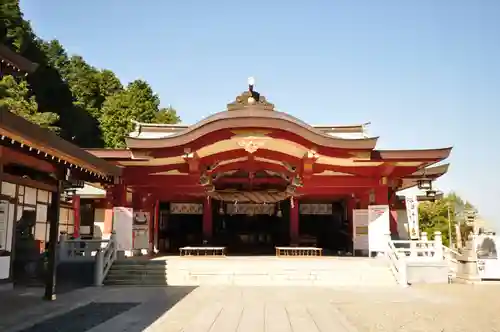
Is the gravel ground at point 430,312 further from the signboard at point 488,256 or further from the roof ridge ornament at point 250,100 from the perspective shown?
the roof ridge ornament at point 250,100

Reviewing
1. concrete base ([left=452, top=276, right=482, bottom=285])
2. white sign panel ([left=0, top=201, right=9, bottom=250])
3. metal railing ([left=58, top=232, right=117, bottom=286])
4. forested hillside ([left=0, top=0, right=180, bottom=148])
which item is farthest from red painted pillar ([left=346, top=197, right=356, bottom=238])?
forested hillside ([left=0, top=0, right=180, bottom=148])

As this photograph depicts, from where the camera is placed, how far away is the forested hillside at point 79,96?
35.7 m

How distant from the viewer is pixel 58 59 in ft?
173

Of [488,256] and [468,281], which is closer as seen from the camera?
[468,281]

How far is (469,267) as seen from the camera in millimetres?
15766

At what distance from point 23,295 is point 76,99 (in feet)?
138

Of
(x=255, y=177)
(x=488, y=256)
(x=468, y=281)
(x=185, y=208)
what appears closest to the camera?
(x=468, y=281)

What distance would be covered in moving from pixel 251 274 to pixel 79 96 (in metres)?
41.9

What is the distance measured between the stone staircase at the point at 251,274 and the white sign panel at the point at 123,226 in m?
1.84

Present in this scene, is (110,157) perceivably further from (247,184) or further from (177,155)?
(247,184)

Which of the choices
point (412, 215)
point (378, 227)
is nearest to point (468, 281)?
point (412, 215)

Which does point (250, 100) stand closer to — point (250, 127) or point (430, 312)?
point (250, 127)

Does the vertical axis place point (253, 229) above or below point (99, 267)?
above

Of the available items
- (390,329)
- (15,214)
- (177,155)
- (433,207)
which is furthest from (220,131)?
(433,207)
